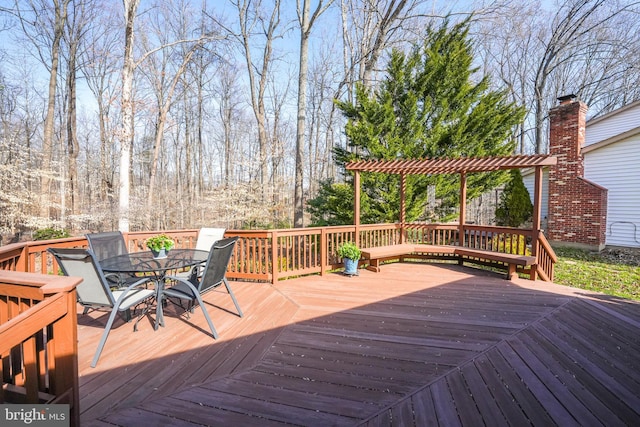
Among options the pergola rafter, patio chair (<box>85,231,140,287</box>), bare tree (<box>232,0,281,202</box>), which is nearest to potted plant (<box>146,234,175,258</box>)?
patio chair (<box>85,231,140,287</box>)

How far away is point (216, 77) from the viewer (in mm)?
15516

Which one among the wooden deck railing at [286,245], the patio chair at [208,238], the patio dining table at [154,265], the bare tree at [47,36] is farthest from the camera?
the bare tree at [47,36]

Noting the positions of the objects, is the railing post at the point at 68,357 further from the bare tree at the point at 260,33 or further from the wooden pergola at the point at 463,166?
the bare tree at the point at 260,33

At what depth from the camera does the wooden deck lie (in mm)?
1884

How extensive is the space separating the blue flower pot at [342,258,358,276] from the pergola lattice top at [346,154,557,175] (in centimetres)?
183

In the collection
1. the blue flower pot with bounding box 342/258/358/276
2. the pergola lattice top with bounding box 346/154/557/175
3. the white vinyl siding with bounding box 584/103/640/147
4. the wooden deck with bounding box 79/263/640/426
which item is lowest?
the wooden deck with bounding box 79/263/640/426

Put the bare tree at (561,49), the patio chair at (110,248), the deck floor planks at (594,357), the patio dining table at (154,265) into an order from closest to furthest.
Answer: the deck floor planks at (594,357)
the patio dining table at (154,265)
the patio chair at (110,248)
the bare tree at (561,49)

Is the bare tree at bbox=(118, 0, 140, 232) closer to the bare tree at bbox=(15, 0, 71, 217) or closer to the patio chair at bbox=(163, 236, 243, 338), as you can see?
the bare tree at bbox=(15, 0, 71, 217)

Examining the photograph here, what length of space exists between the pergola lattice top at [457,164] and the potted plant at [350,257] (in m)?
1.60

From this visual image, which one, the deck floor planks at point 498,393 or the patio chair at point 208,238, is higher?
the patio chair at point 208,238

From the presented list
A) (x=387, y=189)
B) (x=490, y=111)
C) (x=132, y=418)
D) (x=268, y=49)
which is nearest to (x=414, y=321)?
(x=132, y=418)

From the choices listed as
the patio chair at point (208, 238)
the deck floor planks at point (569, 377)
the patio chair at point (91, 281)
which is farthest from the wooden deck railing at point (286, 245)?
the deck floor planks at point (569, 377)

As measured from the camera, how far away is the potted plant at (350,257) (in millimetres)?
5438

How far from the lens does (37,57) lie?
1193cm
